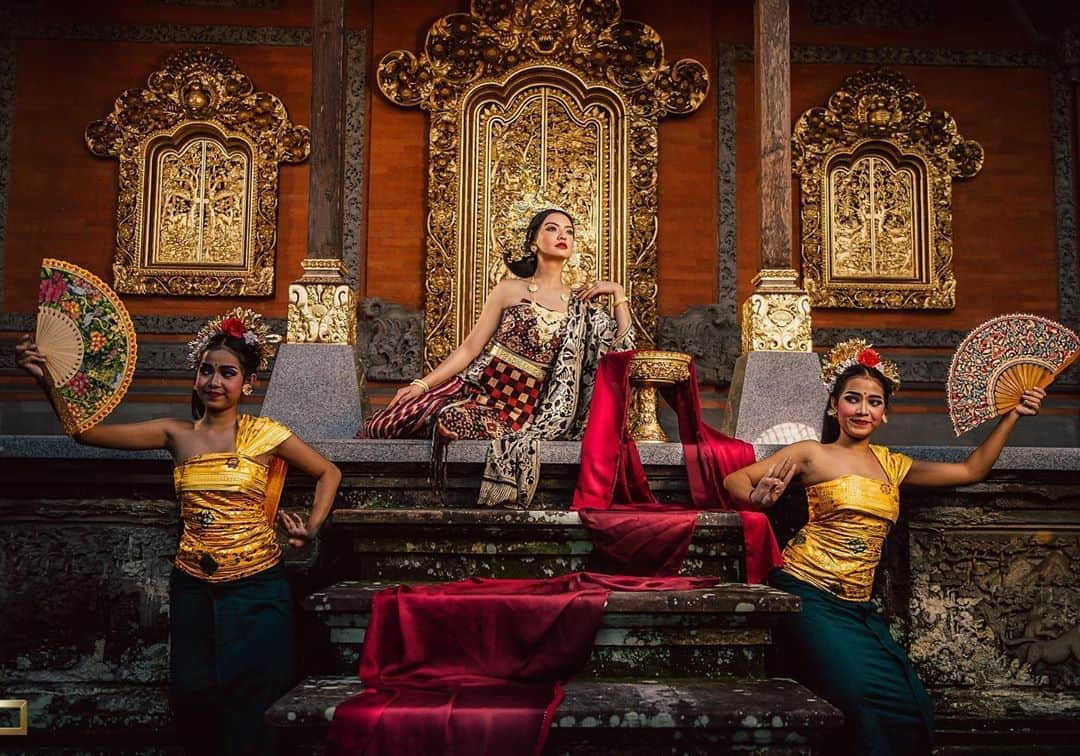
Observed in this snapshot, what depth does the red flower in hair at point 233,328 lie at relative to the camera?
3.93 m

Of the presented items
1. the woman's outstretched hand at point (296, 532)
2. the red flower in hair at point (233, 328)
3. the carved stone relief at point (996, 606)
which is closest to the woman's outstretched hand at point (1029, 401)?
the carved stone relief at point (996, 606)

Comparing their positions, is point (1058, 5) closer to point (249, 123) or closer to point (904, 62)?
point (904, 62)

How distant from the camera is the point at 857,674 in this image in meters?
3.61

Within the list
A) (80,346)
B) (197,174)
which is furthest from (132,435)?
(197,174)

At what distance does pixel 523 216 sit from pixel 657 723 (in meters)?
3.86

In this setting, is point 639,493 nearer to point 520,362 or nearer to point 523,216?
point 520,362

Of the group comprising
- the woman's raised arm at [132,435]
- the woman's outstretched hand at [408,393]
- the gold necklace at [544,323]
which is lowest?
the woman's raised arm at [132,435]

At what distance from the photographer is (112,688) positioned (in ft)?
14.4

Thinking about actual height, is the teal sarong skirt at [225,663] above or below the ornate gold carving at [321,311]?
below

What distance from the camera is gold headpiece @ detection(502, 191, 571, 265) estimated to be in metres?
5.71

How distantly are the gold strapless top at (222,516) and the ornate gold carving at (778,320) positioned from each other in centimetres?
297

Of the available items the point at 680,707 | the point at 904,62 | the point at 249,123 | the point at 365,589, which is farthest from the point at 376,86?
the point at 680,707

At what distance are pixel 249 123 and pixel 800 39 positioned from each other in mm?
4498

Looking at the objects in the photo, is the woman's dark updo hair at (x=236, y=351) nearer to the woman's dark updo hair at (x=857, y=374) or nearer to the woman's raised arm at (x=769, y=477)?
the woman's raised arm at (x=769, y=477)
